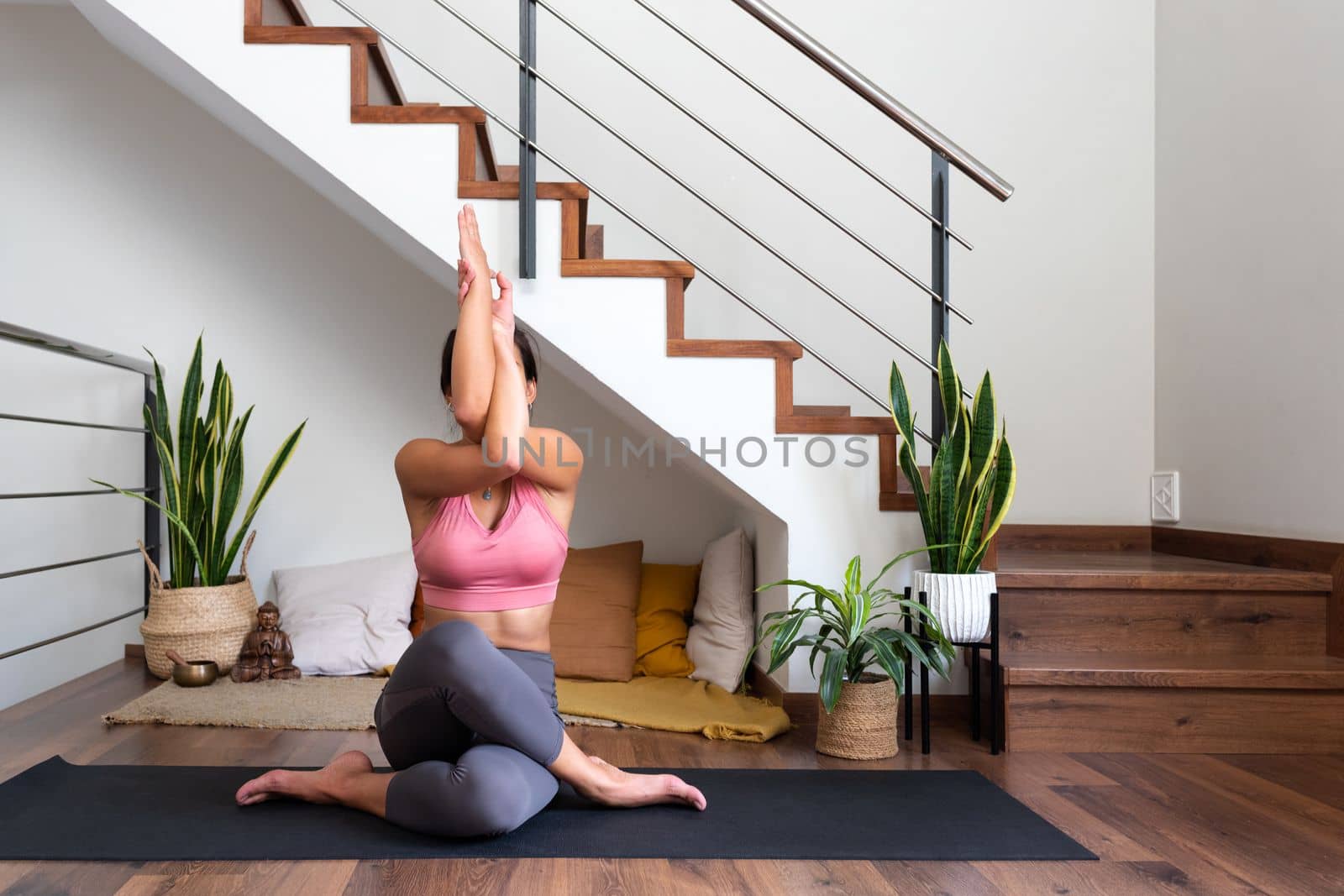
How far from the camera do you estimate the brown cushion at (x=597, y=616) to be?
122 inches

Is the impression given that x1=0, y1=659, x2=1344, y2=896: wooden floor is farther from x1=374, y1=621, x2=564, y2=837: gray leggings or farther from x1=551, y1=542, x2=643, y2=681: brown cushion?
x1=551, y1=542, x2=643, y2=681: brown cushion

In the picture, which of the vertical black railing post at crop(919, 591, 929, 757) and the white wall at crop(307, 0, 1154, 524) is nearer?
the vertical black railing post at crop(919, 591, 929, 757)

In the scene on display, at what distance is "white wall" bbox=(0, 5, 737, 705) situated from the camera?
3451mm

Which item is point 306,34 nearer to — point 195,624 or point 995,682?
point 195,624

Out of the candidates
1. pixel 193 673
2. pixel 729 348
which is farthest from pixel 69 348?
pixel 729 348

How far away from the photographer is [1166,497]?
346cm

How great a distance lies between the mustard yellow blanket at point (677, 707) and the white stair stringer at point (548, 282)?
Answer: 39 cm

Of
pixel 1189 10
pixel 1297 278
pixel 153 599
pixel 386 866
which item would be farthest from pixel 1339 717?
pixel 153 599

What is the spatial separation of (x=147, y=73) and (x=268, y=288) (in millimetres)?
839

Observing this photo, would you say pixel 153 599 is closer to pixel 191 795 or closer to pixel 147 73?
pixel 191 795

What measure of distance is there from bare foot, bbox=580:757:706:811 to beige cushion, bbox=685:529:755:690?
1.15 metres

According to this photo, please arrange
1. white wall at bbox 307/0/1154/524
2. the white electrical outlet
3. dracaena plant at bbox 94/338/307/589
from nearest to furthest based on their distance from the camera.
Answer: dracaena plant at bbox 94/338/307/589, the white electrical outlet, white wall at bbox 307/0/1154/524

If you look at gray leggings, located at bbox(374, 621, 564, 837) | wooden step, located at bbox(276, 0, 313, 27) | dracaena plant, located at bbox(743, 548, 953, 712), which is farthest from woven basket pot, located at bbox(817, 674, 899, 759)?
wooden step, located at bbox(276, 0, 313, 27)

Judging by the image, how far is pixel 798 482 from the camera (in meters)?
2.63
